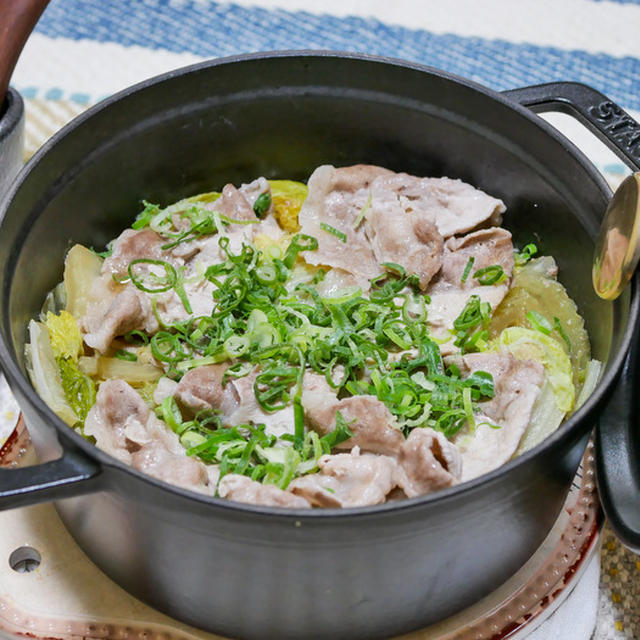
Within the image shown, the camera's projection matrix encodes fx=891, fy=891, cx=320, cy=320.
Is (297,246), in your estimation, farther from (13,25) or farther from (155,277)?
(13,25)

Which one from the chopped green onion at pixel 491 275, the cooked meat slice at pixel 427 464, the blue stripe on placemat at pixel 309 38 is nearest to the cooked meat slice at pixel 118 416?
the cooked meat slice at pixel 427 464

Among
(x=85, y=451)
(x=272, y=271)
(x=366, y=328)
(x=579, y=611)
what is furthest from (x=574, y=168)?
(x=85, y=451)

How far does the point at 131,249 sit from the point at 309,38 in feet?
6.01

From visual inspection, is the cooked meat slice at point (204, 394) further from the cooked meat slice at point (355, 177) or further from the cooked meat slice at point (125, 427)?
the cooked meat slice at point (355, 177)

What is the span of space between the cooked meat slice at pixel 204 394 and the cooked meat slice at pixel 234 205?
60cm

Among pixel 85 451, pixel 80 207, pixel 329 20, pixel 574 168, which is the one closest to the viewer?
pixel 85 451

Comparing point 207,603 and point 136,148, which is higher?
point 136,148

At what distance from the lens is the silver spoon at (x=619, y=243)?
188 cm

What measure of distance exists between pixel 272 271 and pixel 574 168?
32.0 inches

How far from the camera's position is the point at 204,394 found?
2045mm

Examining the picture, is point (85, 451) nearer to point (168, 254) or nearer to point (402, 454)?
point (402, 454)

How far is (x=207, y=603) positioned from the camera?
1.82 metres

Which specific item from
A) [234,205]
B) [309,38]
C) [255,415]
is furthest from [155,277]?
[309,38]

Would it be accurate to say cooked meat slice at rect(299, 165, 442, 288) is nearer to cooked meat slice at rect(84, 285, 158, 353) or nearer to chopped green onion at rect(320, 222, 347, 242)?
chopped green onion at rect(320, 222, 347, 242)
